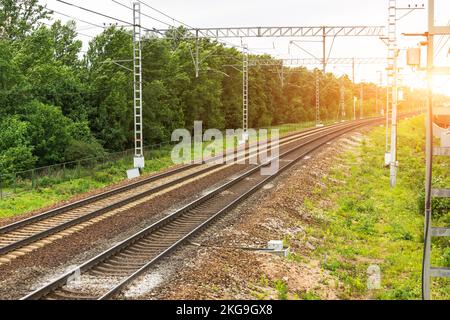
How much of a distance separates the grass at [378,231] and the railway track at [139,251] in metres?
3.52

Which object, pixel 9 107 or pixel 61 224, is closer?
pixel 61 224

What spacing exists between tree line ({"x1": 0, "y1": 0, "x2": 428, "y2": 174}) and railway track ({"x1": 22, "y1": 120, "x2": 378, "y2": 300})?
36.1 feet

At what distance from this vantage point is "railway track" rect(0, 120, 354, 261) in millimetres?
15047

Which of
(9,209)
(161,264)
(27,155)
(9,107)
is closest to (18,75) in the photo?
(9,107)

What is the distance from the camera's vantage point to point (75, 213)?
18.9 m

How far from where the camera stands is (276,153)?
3909 centimetres

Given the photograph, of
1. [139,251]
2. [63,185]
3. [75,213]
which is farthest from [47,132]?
[139,251]

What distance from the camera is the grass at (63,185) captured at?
853 inches

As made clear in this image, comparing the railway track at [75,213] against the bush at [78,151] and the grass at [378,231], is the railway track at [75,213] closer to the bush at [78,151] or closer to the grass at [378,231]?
the bush at [78,151]

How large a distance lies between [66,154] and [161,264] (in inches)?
809

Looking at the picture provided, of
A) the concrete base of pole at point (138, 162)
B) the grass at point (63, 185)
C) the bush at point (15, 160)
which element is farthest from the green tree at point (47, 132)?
the concrete base of pole at point (138, 162)

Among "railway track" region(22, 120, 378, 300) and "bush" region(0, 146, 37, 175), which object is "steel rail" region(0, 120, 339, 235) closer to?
"railway track" region(22, 120, 378, 300)
